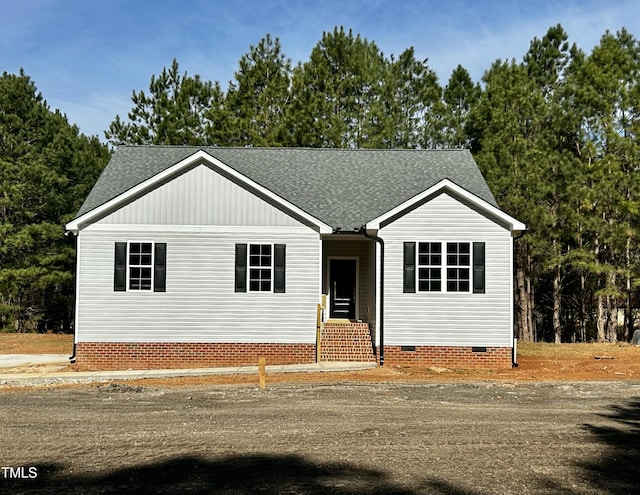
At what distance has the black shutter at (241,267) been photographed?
16.9 m

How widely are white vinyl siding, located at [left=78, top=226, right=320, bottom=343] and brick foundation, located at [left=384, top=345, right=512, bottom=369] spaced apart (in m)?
2.35

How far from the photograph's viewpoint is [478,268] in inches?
657

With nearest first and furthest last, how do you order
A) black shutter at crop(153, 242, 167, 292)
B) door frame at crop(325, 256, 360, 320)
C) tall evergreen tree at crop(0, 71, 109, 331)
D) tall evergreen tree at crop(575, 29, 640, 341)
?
1. black shutter at crop(153, 242, 167, 292)
2. door frame at crop(325, 256, 360, 320)
3. tall evergreen tree at crop(575, 29, 640, 341)
4. tall evergreen tree at crop(0, 71, 109, 331)

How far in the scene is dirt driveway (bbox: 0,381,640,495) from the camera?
6641 millimetres

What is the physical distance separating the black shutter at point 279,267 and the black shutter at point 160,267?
2.95 metres

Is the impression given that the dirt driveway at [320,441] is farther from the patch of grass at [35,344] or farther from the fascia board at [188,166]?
the patch of grass at [35,344]

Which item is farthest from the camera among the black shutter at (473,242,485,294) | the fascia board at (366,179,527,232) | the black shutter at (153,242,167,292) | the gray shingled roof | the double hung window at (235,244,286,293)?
the gray shingled roof

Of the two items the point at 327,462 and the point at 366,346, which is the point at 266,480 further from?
the point at 366,346

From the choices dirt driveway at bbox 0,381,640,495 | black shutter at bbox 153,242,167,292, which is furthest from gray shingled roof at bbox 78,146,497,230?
dirt driveway at bbox 0,381,640,495

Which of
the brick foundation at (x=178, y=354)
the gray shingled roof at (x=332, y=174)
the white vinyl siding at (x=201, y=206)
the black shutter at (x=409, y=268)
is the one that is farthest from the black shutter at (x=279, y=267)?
the black shutter at (x=409, y=268)

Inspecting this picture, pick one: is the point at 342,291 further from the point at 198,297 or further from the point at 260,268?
the point at 198,297

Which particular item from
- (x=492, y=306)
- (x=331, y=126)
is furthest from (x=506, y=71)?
(x=492, y=306)

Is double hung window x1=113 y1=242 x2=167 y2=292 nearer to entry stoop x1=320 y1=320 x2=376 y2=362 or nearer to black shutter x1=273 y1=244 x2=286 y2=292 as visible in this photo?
black shutter x1=273 y1=244 x2=286 y2=292

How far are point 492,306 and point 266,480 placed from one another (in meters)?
11.3
